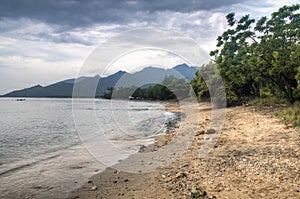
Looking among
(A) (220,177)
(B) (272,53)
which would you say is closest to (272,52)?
(B) (272,53)

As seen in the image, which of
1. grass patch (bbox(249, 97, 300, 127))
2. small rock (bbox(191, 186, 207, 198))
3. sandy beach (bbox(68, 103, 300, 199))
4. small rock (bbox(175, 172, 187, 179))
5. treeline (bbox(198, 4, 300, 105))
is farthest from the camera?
treeline (bbox(198, 4, 300, 105))

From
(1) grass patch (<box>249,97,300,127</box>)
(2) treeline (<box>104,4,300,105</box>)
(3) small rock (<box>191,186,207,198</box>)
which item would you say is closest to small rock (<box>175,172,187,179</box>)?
(3) small rock (<box>191,186,207,198</box>)

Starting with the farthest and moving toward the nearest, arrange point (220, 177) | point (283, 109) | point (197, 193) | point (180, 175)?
1. point (283, 109)
2. point (180, 175)
3. point (220, 177)
4. point (197, 193)

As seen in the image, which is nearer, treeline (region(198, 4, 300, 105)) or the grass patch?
the grass patch

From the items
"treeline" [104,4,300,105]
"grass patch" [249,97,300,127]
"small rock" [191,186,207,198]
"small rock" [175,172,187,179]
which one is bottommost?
"small rock" [175,172,187,179]

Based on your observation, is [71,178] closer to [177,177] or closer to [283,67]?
[177,177]

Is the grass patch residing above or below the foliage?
below

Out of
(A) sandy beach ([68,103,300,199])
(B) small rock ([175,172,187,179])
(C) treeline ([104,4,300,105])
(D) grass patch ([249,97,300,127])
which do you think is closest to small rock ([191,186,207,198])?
(A) sandy beach ([68,103,300,199])

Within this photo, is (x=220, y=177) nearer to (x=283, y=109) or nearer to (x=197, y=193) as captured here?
(x=197, y=193)

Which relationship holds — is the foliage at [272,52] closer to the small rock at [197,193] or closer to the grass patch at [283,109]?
the grass patch at [283,109]

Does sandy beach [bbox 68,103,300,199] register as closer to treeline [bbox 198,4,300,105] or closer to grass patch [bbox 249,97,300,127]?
grass patch [bbox 249,97,300,127]

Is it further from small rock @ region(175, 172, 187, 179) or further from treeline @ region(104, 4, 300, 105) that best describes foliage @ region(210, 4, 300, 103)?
small rock @ region(175, 172, 187, 179)

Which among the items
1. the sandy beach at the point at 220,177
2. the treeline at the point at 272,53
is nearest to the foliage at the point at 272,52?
the treeline at the point at 272,53

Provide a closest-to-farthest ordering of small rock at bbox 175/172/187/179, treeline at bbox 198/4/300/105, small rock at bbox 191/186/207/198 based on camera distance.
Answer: small rock at bbox 191/186/207/198, small rock at bbox 175/172/187/179, treeline at bbox 198/4/300/105
